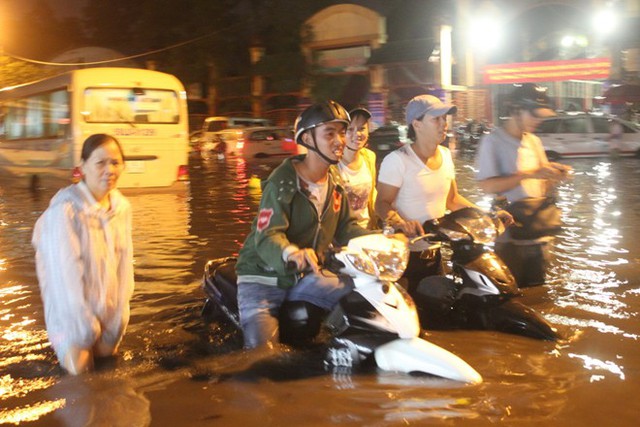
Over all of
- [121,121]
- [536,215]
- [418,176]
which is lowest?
[536,215]

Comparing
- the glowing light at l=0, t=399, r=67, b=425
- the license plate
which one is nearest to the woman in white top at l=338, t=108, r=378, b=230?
the glowing light at l=0, t=399, r=67, b=425

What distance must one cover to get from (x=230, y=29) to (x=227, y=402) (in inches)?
1461

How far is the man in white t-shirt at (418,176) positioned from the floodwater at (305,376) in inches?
32.5

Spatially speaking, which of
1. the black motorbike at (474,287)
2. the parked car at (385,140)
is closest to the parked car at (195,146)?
the parked car at (385,140)

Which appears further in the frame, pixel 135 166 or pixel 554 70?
pixel 554 70

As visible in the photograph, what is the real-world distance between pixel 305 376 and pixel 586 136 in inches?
817

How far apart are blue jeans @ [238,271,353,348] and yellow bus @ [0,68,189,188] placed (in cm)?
1110

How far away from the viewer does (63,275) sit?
3994 mm

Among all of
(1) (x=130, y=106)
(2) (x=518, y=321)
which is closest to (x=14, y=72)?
(1) (x=130, y=106)

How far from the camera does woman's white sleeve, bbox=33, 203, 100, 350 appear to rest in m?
3.98

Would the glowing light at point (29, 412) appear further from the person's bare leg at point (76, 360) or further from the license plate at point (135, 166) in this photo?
the license plate at point (135, 166)

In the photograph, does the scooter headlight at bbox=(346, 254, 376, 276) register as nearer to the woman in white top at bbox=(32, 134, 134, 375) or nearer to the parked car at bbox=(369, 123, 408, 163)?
the woman in white top at bbox=(32, 134, 134, 375)

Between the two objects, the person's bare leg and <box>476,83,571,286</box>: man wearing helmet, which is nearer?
the person's bare leg

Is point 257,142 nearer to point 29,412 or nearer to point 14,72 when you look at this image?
point 14,72
